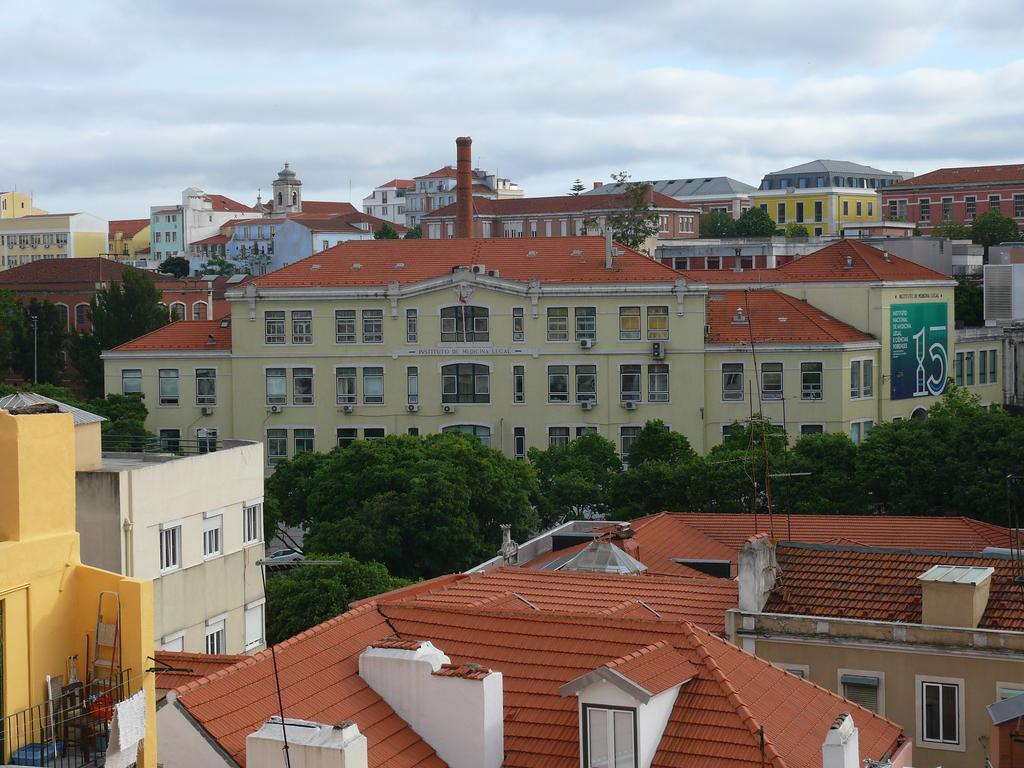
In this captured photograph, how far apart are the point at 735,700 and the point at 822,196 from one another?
141935mm

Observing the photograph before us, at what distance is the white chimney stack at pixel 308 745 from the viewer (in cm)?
1519

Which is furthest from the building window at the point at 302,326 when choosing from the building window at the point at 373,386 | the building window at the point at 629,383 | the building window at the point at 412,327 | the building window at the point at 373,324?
the building window at the point at 629,383

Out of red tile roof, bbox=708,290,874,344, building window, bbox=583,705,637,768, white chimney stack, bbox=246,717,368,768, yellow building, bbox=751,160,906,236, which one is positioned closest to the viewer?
white chimney stack, bbox=246,717,368,768

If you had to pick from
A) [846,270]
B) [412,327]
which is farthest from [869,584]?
[846,270]

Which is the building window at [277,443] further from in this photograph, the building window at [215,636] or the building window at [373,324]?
the building window at [215,636]

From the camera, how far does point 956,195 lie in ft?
→ 445

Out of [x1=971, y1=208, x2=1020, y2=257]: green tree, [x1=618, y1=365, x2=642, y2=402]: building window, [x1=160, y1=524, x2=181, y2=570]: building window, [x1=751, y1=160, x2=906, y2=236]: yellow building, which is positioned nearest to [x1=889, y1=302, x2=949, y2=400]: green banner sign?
[x1=618, y1=365, x2=642, y2=402]: building window

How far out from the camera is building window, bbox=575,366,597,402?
→ 71688mm

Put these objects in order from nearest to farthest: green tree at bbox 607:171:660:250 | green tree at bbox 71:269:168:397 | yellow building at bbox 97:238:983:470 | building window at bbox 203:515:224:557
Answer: building window at bbox 203:515:224:557
yellow building at bbox 97:238:983:470
green tree at bbox 71:269:168:397
green tree at bbox 607:171:660:250

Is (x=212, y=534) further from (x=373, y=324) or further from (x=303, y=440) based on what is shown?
(x=373, y=324)

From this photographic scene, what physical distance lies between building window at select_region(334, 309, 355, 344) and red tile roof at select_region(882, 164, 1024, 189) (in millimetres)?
76575

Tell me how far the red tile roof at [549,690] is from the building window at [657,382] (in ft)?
166

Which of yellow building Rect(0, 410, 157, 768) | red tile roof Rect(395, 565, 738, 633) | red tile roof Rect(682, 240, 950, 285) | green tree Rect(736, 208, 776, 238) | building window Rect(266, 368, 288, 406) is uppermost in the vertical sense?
green tree Rect(736, 208, 776, 238)

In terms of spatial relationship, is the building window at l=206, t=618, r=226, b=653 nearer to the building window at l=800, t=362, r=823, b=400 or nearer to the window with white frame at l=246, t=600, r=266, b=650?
the window with white frame at l=246, t=600, r=266, b=650
